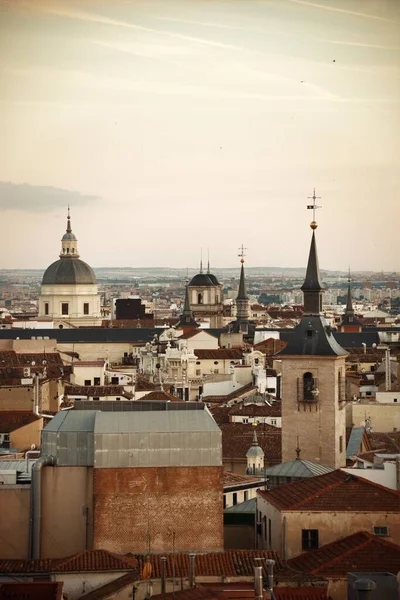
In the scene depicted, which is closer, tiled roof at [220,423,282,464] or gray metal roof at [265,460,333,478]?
gray metal roof at [265,460,333,478]

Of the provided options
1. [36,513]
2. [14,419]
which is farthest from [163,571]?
[14,419]

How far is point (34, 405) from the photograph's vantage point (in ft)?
173

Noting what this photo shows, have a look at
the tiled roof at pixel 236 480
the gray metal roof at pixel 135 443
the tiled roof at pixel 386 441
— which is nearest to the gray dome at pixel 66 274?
the tiled roof at pixel 386 441

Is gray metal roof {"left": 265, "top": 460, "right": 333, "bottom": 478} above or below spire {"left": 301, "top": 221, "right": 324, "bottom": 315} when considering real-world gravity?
below

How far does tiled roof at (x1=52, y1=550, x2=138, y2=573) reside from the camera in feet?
81.9

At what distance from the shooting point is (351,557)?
83.1 ft

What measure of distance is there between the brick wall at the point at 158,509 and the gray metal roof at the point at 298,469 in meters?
5.37

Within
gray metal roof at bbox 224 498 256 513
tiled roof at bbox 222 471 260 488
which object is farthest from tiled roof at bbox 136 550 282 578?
tiled roof at bbox 222 471 260 488

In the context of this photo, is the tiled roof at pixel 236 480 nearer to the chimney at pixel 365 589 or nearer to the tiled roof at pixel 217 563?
the tiled roof at pixel 217 563

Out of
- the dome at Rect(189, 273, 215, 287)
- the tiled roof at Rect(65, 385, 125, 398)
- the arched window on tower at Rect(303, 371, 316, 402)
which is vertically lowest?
the tiled roof at Rect(65, 385, 125, 398)

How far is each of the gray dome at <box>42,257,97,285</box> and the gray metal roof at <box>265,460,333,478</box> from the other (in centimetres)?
9127

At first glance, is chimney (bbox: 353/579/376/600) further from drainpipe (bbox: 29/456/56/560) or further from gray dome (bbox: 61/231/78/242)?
gray dome (bbox: 61/231/78/242)

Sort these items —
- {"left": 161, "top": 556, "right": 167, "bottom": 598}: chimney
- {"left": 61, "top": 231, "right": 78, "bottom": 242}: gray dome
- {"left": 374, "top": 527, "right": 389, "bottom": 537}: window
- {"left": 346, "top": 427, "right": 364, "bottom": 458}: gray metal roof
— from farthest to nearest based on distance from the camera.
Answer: {"left": 61, "top": 231, "right": 78, "bottom": 242}: gray dome → {"left": 346, "top": 427, "right": 364, "bottom": 458}: gray metal roof → {"left": 374, "top": 527, "right": 389, "bottom": 537}: window → {"left": 161, "top": 556, "right": 167, "bottom": 598}: chimney

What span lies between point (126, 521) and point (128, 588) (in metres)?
3.38
